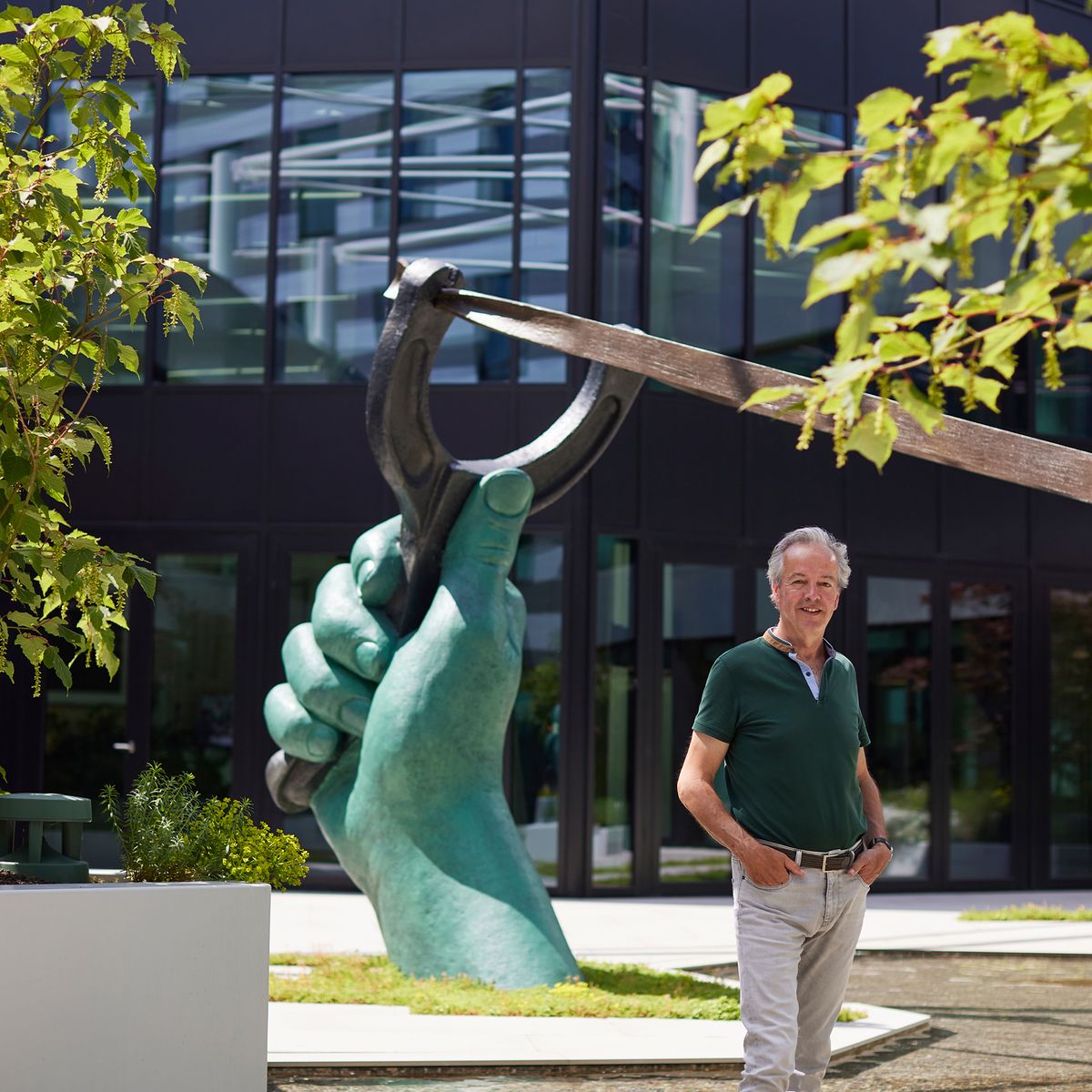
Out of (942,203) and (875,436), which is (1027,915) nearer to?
(875,436)

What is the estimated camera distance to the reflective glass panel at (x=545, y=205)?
46.4 ft

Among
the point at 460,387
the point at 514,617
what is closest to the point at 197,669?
the point at 460,387

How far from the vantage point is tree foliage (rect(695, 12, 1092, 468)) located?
1.96 metres

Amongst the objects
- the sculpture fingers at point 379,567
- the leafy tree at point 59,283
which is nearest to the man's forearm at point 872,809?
the leafy tree at point 59,283

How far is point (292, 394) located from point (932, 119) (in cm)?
1266

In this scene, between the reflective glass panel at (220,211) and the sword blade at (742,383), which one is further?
the reflective glass panel at (220,211)

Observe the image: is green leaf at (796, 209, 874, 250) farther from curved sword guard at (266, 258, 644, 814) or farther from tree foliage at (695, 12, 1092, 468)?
curved sword guard at (266, 258, 644, 814)

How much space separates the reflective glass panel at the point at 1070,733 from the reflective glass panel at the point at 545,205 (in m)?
6.20

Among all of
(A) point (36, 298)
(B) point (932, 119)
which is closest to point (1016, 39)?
(B) point (932, 119)

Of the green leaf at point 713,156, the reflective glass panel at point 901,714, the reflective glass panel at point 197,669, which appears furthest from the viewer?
the reflective glass panel at point 901,714

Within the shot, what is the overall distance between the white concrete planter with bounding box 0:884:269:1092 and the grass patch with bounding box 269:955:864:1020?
2233 mm

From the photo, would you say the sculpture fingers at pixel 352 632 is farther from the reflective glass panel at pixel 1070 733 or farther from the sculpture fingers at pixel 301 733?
the reflective glass panel at pixel 1070 733

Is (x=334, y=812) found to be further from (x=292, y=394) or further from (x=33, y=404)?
(x=292, y=394)

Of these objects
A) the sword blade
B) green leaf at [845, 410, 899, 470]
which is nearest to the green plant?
the sword blade
